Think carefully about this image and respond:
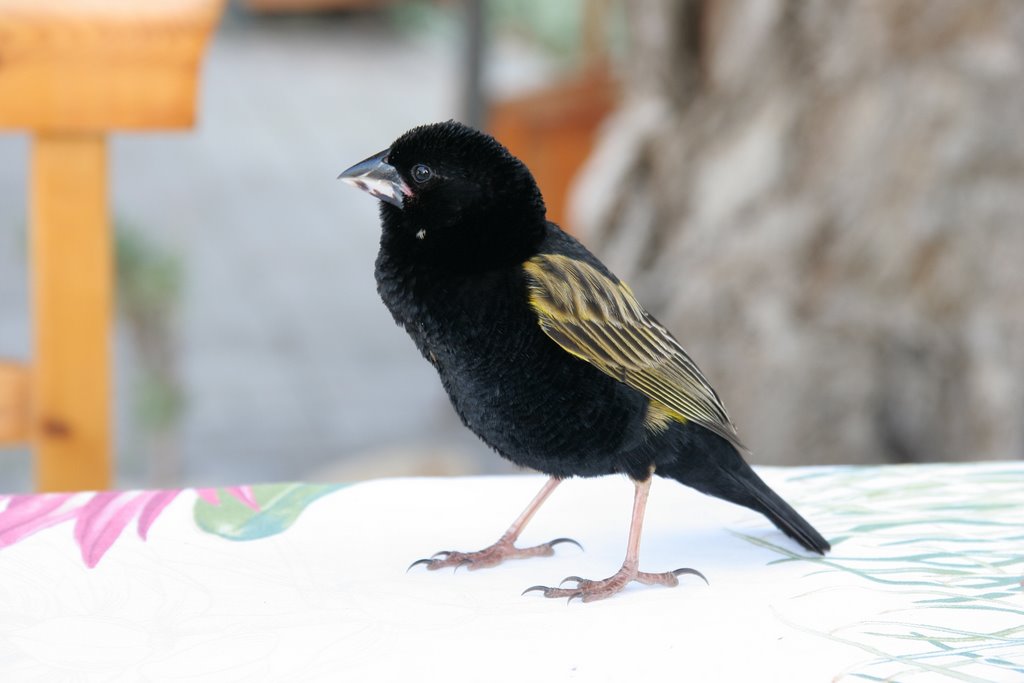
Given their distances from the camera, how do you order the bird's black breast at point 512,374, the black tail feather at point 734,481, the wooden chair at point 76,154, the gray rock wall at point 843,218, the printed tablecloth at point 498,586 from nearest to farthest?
the printed tablecloth at point 498,586 → the bird's black breast at point 512,374 → the black tail feather at point 734,481 → the wooden chair at point 76,154 → the gray rock wall at point 843,218

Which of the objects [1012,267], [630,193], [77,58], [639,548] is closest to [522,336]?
[639,548]

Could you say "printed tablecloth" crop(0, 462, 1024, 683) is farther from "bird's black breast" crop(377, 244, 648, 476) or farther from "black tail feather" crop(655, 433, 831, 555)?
"bird's black breast" crop(377, 244, 648, 476)

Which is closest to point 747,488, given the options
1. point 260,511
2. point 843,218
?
point 260,511

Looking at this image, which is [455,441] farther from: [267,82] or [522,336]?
[522,336]

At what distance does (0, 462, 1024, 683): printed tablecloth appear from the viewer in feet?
3.72

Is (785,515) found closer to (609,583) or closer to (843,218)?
(609,583)

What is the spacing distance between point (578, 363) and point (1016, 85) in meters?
1.77

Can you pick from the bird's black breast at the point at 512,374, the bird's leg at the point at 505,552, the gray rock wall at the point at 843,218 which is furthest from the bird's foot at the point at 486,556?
the gray rock wall at the point at 843,218

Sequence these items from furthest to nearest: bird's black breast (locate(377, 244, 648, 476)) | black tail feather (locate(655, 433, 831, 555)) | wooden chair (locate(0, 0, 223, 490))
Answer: wooden chair (locate(0, 0, 223, 490)) → black tail feather (locate(655, 433, 831, 555)) → bird's black breast (locate(377, 244, 648, 476))

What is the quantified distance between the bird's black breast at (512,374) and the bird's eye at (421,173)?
0.09 m

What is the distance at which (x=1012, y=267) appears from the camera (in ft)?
8.85

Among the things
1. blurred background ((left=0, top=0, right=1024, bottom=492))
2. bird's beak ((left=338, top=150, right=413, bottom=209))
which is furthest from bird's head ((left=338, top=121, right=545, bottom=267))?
blurred background ((left=0, top=0, right=1024, bottom=492))

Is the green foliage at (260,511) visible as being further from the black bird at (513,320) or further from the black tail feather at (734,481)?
the black tail feather at (734,481)

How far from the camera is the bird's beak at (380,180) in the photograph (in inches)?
49.4
